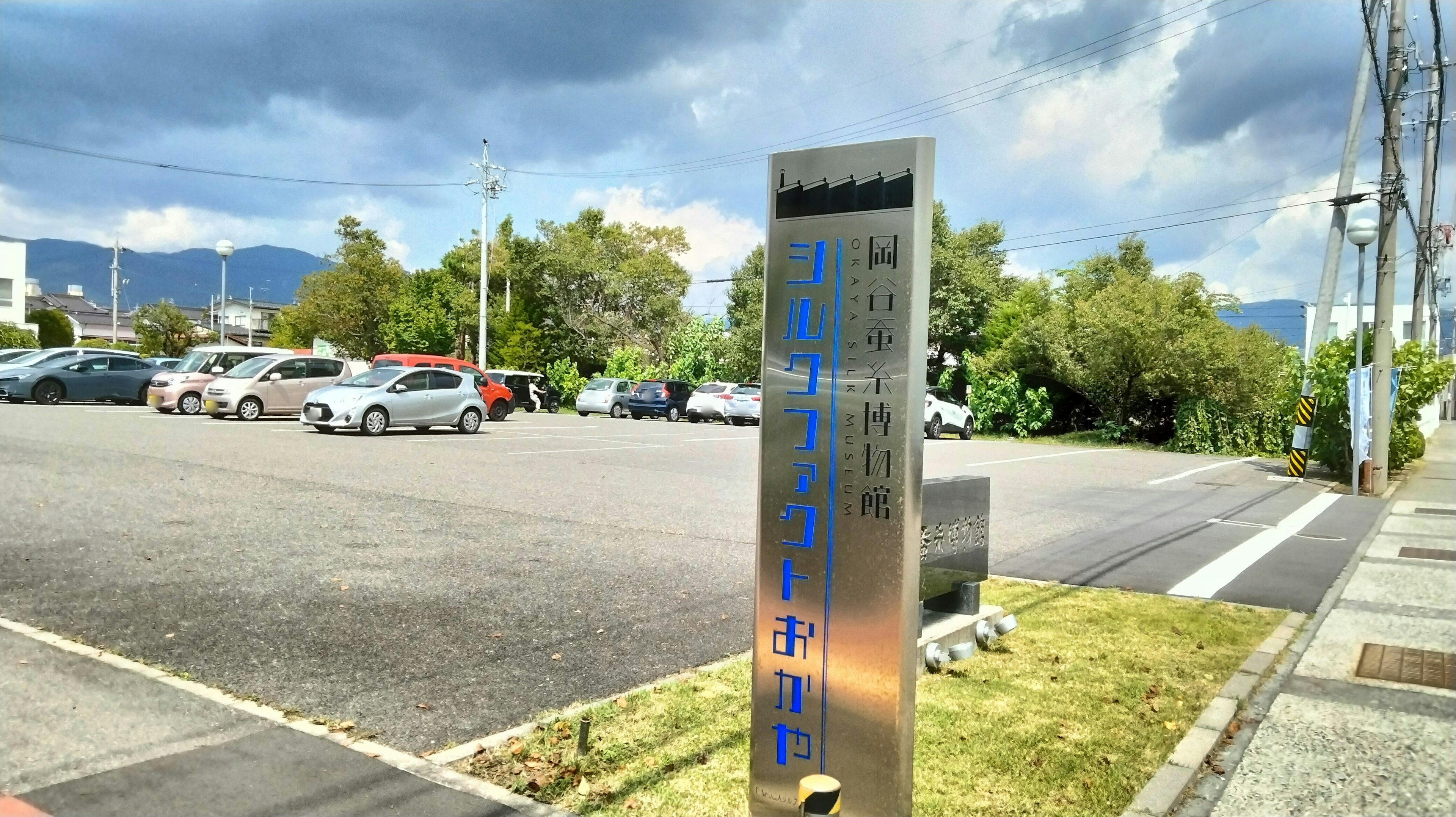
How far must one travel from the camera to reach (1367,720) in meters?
4.61

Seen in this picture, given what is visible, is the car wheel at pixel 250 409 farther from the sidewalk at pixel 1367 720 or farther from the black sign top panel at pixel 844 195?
the black sign top panel at pixel 844 195

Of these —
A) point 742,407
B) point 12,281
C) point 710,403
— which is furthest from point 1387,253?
point 12,281

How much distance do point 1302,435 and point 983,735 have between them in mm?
16399

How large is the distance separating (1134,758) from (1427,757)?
133 centimetres

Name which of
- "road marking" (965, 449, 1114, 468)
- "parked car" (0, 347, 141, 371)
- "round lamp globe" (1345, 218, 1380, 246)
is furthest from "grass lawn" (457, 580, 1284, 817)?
"parked car" (0, 347, 141, 371)

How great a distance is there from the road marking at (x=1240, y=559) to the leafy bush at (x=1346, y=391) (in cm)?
483

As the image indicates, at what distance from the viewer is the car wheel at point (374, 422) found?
18.9 m

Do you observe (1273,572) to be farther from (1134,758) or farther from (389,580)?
(389,580)

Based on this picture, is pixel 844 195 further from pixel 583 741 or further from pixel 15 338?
pixel 15 338

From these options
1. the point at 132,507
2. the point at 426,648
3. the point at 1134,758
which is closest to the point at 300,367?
the point at 132,507

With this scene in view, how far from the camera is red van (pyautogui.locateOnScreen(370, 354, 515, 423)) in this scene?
26.9 meters

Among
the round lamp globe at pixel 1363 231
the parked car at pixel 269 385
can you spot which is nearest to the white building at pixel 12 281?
the parked car at pixel 269 385

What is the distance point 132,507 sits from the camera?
29.5ft

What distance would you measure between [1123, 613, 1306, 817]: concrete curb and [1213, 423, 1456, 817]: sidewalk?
0.14 meters
